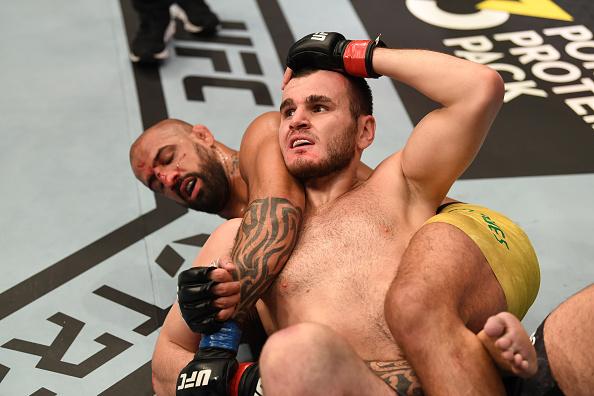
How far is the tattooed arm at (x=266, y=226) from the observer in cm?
229

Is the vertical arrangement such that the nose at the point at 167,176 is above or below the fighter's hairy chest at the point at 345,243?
below

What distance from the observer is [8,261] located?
304cm

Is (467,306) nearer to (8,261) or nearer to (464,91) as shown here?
(464,91)

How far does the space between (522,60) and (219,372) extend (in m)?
2.59

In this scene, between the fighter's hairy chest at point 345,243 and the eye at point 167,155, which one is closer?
the fighter's hairy chest at point 345,243

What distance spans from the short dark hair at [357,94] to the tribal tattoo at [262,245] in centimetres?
38

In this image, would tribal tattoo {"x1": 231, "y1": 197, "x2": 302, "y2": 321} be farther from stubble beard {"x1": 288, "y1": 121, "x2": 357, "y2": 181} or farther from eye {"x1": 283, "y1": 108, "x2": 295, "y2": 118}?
eye {"x1": 283, "y1": 108, "x2": 295, "y2": 118}

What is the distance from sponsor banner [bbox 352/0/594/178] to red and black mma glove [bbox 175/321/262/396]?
1511 millimetres

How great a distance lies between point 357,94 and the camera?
2559mm

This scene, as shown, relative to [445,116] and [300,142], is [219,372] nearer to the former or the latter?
[300,142]

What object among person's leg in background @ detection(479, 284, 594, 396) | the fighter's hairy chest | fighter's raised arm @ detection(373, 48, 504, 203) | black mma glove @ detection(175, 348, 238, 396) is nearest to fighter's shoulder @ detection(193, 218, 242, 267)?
the fighter's hairy chest

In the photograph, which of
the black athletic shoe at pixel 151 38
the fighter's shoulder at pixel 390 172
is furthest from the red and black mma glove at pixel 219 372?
the black athletic shoe at pixel 151 38

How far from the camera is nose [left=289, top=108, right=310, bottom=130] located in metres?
2.46

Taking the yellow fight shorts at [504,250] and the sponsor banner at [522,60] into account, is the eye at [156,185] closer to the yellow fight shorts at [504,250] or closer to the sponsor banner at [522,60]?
the yellow fight shorts at [504,250]
